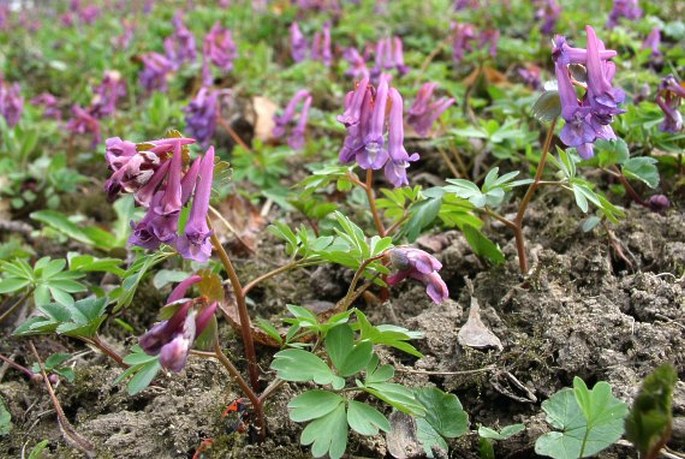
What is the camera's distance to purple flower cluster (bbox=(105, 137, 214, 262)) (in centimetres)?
196

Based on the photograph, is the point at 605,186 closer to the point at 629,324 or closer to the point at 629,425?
the point at 629,324

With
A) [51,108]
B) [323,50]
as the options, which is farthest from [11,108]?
[323,50]

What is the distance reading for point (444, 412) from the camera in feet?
6.93

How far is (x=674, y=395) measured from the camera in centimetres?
209

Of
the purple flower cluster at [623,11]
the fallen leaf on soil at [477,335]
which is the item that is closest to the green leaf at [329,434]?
the fallen leaf on soil at [477,335]

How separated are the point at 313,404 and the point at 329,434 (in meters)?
0.10

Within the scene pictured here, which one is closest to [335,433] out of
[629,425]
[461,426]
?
[461,426]

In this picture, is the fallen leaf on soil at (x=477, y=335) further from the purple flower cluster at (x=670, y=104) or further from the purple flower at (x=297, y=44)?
the purple flower at (x=297, y=44)

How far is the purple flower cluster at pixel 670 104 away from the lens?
3068mm

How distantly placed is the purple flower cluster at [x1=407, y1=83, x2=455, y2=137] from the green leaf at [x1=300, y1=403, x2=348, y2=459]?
2.18 m

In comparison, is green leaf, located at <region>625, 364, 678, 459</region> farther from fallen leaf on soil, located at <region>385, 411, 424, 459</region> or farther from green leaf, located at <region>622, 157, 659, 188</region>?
green leaf, located at <region>622, 157, 659, 188</region>

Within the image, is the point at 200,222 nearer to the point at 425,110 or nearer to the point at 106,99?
the point at 425,110

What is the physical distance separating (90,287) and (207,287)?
4.64 ft

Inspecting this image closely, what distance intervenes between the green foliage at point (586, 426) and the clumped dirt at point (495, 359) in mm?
153
